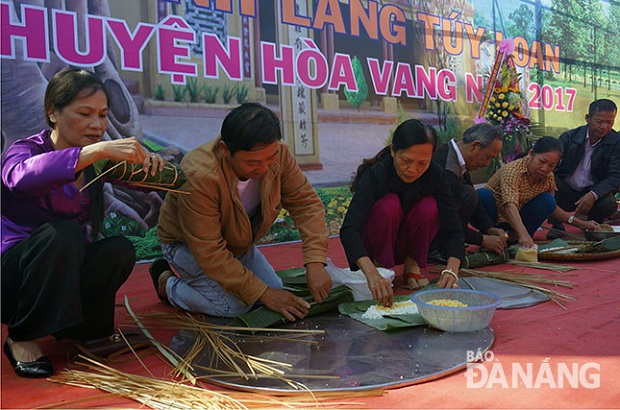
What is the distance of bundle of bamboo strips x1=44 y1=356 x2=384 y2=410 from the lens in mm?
1492

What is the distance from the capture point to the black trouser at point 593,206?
4.73 metres

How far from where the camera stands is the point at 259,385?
1.61 metres

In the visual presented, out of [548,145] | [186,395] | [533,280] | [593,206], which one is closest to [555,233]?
[593,206]

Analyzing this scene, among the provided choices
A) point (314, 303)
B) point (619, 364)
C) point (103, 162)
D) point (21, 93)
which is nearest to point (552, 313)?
point (619, 364)

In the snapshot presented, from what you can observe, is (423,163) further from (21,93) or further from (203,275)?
(21,93)

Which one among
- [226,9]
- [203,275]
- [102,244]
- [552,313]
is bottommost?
[552,313]

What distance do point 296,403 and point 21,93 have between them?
3037 millimetres

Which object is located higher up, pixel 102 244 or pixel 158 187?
pixel 158 187

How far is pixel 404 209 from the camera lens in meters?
2.86

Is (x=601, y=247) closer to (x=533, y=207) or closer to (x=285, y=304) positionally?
(x=533, y=207)

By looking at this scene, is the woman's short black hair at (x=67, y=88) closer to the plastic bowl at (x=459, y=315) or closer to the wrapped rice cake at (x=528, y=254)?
the plastic bowl at (x=459, y=315)

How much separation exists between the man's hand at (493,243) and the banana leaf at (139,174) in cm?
209
